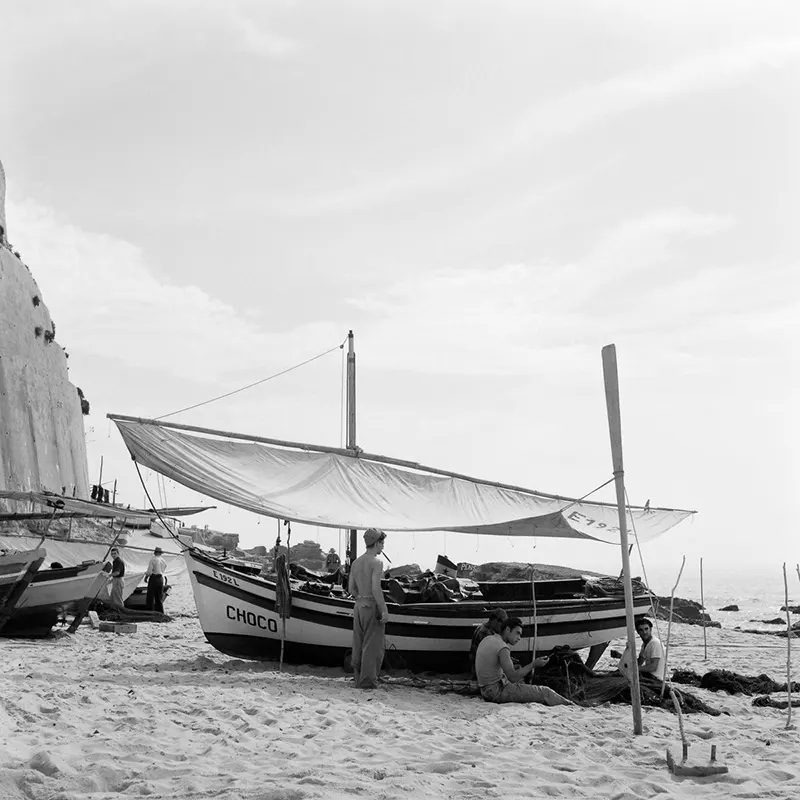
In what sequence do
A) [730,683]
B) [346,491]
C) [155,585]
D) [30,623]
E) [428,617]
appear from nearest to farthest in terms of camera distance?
1. [730,683]
2. [428,617]
3. [346,491]
4. [30,623]
5. [155,585]

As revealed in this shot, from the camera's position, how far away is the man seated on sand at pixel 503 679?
9648mm

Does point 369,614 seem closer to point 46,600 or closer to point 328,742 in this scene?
point 328,742

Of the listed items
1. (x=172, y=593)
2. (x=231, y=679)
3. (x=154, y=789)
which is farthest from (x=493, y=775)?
(x=172, y=593)

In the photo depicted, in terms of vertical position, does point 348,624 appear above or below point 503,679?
above

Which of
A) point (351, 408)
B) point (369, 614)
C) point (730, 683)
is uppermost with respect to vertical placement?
point (351, 408)

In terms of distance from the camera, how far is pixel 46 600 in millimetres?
15656

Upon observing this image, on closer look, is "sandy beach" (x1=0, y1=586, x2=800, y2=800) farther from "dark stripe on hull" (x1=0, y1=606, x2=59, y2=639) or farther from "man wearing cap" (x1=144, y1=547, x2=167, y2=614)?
"man wearing cap" (x1=144, y1=547, x2=167, y2=614)

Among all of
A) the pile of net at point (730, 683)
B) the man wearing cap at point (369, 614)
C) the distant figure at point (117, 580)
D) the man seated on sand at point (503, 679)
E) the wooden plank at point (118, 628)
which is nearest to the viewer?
the man seated on sand at point (503, 679)

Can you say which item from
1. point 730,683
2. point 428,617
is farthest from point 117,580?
point 730,683

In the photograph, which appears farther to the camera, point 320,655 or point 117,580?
point 117,580

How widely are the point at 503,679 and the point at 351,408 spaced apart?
8065mm

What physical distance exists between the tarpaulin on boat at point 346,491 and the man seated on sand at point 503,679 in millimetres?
2869

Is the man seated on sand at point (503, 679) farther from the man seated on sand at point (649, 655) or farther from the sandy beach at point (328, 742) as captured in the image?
the man seated on sand at point (649, 655)

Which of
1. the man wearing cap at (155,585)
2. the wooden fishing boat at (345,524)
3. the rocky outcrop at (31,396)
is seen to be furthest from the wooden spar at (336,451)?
the rocky outcrop at (31,396)
